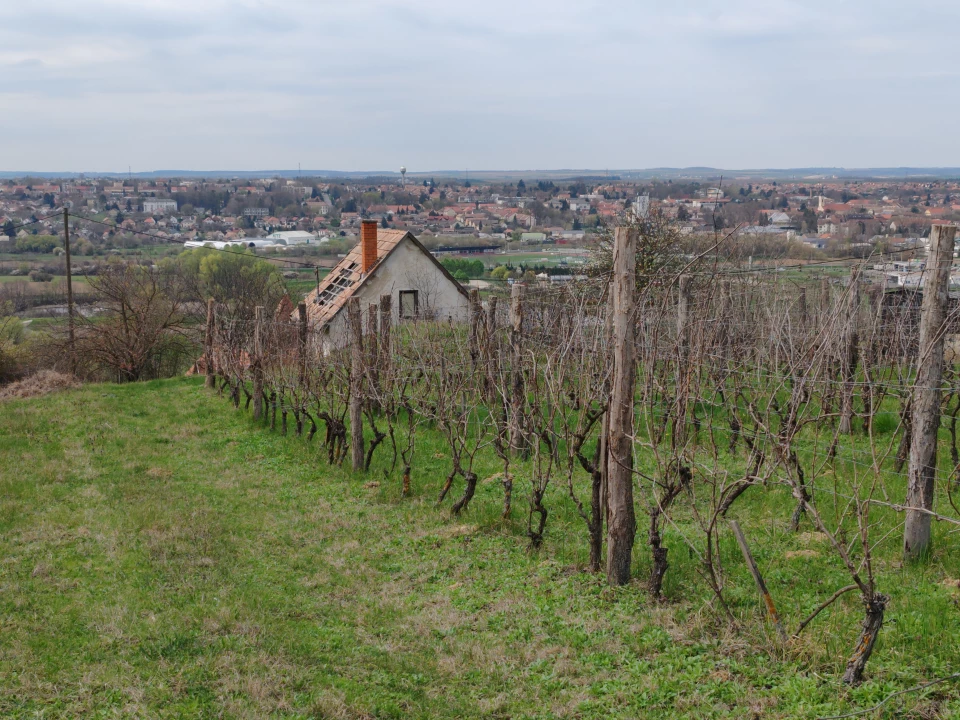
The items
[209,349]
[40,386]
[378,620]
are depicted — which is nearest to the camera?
[378,620]

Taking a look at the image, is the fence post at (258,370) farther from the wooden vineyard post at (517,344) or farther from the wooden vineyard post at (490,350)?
the wooden vineyard post at (517,344)

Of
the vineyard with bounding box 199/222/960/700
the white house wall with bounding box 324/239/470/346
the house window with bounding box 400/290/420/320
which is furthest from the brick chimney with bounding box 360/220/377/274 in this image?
the vineyard with bounding box 199/222/960/700

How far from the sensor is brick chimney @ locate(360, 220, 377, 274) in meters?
22.0

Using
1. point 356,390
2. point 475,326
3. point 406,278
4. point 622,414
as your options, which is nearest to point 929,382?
point 622,414

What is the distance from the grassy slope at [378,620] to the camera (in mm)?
4500

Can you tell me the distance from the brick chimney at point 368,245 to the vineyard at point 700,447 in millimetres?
8718

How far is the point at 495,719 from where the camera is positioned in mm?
4449

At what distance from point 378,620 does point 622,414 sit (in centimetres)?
227

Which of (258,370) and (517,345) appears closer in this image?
(517,345)

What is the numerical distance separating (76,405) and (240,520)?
8253 millimetres

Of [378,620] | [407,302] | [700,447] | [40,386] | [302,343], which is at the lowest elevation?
[40,386]

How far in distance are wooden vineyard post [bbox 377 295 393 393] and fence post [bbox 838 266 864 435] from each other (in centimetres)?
514

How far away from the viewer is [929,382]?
585 cm

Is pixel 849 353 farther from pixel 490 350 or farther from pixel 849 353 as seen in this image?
pixel 490 350
